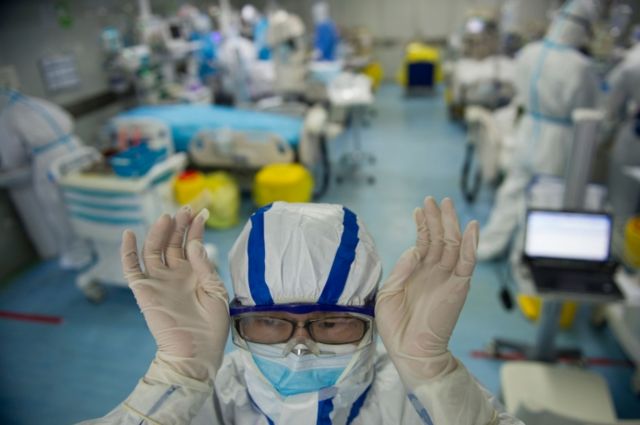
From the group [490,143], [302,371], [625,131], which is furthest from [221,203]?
[625,131]

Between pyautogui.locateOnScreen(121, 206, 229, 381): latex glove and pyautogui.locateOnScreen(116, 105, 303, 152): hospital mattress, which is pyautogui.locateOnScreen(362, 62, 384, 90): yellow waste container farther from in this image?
pyautogui.locateOnScreen(121, 206, 229, 381): latex glove

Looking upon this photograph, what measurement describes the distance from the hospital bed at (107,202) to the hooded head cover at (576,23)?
2.71 meters

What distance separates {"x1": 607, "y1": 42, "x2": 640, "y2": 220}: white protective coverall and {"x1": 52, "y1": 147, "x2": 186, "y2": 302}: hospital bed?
3551 mm

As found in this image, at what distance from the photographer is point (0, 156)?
3387mm

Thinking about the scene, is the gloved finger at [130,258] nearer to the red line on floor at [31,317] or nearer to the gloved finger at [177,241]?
the gloved finger at [177,241]

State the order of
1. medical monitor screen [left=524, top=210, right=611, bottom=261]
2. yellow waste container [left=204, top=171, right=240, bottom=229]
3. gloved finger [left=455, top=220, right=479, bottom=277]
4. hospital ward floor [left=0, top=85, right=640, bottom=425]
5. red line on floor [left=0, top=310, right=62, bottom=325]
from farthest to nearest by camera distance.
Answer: yellow waste container [left=204, top=171, right=240, bottom=229]
red line on floor [left=0, top=310, right=62, bottom=325]
medical monitor screen [left=524, top=210, right=611, bottom=261]
hospital ward floor [left=0, top=85, right=640, bottom=425]
gloved finger [left=455, top=220, right=479, bottom=277]

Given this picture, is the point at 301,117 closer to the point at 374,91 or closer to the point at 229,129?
Result: the point at 229,129

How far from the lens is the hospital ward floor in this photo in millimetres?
1402

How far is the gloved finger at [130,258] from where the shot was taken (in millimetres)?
997

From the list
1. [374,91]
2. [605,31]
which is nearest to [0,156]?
[605,31]

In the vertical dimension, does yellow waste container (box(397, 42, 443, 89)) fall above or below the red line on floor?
above

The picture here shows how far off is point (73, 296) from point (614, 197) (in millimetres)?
4499

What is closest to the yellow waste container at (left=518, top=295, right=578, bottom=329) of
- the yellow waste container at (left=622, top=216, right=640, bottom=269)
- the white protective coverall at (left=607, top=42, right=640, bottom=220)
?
the yellow waste container at (left=622, top=216, right=640, bottom=269)

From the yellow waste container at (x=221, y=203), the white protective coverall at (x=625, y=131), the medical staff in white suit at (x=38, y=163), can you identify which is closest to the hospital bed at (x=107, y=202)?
the medical staff in white suit at (x=38, y=163)
